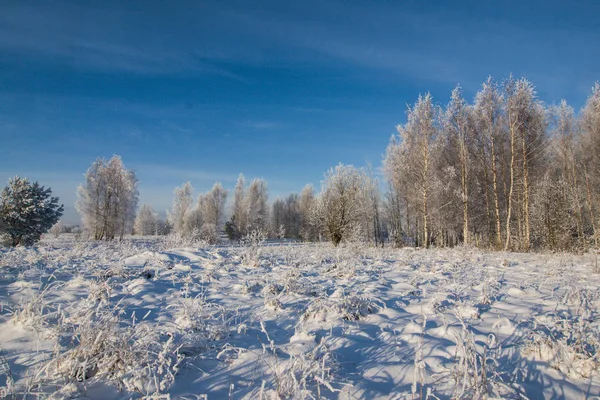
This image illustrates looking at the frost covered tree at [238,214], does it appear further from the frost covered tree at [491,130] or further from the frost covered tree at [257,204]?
the frost covered tree at [491,130]

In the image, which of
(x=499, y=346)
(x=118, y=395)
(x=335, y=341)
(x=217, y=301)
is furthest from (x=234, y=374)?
(x=499, y=346)

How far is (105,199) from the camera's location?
27.8 meters

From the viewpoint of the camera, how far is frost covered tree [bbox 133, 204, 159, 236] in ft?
196

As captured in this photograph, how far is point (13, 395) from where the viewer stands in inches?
73.1

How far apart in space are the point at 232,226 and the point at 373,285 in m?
42.6

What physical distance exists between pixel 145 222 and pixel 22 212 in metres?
41.2

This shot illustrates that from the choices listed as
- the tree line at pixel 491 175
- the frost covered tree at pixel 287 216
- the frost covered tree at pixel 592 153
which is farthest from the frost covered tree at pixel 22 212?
the frost covered tree at pixel 287 216

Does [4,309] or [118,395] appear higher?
[4,309]

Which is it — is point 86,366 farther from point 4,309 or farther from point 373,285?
point 373,285

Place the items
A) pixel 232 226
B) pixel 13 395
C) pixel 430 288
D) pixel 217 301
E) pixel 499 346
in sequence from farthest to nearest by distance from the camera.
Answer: pixel 232 226 → pixel 430 288 → pixel 217 301 → pixel 499 346 → pixel 13 395

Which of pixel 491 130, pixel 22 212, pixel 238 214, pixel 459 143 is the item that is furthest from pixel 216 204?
pixel 491 130

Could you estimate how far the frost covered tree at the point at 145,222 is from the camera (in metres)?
59.6

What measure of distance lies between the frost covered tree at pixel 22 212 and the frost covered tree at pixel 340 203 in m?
20.4

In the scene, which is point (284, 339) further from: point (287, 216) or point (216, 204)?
point (287, 216)
